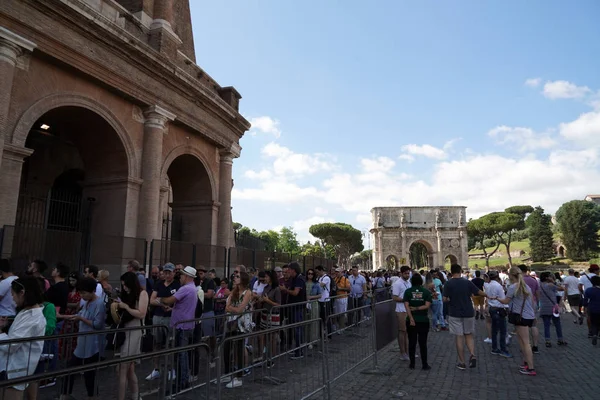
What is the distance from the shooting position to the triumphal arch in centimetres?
6475

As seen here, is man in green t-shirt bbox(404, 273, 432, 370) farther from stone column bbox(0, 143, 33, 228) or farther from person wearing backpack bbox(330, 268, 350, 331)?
stone column bbox(0, 143, 33, 228)

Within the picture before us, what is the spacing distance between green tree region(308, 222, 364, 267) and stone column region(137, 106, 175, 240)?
66.4 metres

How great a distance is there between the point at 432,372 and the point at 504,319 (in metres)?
2.34

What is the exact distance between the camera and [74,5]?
33.6 feet

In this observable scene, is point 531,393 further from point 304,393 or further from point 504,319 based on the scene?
point 304,393

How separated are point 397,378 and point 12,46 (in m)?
11.2

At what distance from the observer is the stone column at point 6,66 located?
8.90m

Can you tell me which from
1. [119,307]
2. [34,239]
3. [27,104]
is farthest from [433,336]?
[27,104]

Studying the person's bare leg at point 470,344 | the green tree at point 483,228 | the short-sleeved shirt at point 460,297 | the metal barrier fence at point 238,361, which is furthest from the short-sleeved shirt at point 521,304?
the green tree at point 483,228

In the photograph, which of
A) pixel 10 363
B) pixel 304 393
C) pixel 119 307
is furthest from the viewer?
pixel 119 307

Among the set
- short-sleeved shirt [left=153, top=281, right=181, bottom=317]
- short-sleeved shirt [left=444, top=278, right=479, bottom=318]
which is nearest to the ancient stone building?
short-sleeved shirt [left=153, top=281, right=181, bottom=317]

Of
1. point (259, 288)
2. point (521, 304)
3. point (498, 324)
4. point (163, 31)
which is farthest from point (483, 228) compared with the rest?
point (259, 288)

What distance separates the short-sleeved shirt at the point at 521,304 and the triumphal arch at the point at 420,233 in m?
58.3

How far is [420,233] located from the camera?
66.8 meters
